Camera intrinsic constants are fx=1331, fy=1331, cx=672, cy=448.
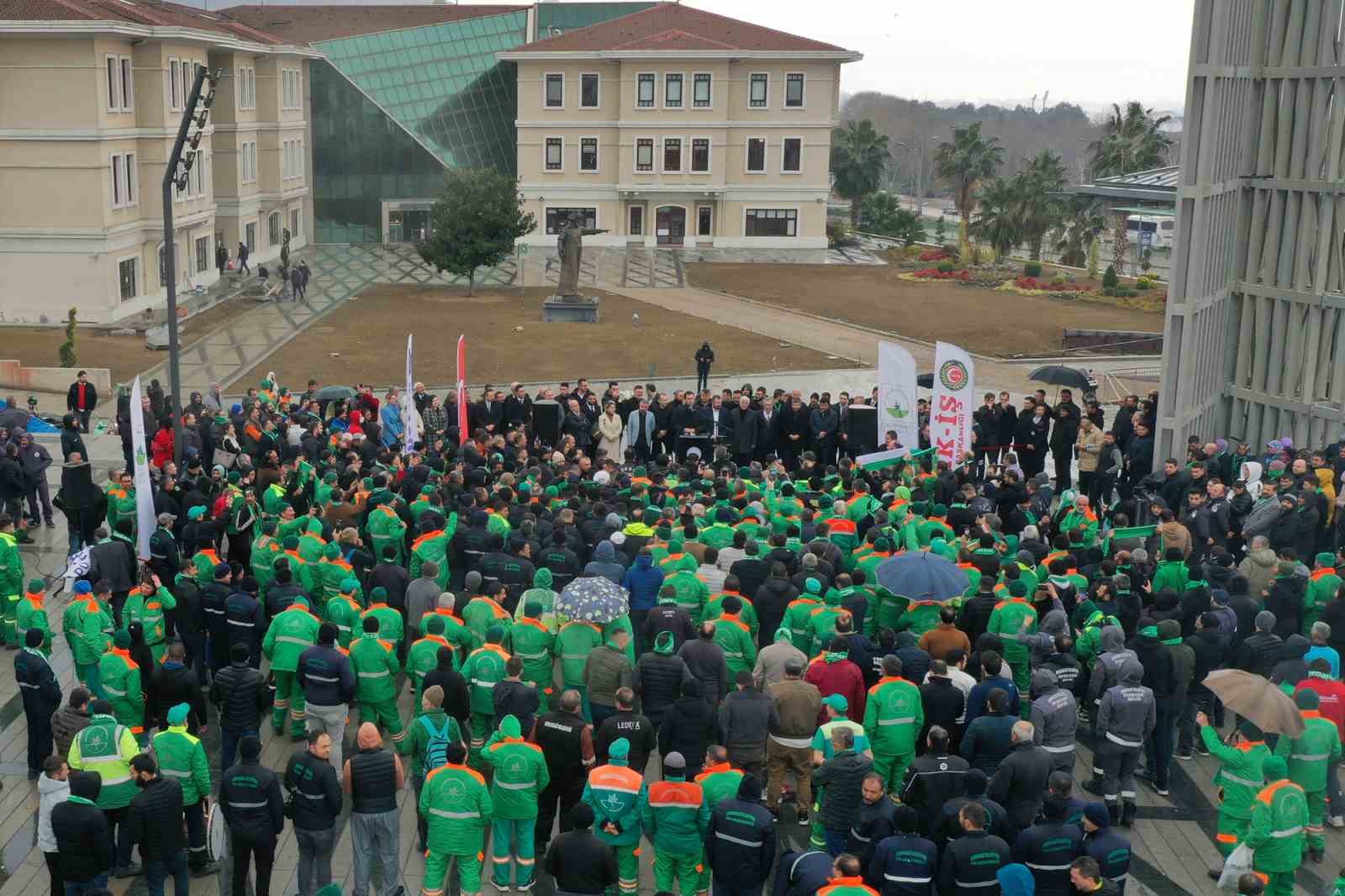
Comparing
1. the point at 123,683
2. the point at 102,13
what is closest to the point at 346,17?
the point at 102,13

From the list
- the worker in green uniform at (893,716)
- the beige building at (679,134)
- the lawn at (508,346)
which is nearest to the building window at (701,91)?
the beige building at (679,134)

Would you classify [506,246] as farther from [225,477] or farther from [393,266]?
[225,477]

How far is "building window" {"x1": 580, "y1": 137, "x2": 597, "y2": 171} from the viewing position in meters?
59.7

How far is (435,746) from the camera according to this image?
991cm

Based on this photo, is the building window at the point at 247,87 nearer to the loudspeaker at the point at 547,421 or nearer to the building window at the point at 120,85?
the building window at the point at 120,85

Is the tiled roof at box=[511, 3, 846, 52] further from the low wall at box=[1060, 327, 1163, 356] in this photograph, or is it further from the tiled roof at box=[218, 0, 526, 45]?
the low wall at box=[1060, 327, 1163, 356]

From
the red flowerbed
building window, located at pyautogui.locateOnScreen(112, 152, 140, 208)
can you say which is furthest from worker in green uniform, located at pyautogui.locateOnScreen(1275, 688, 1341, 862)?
the red flowerbed

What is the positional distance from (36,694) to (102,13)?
108 feet

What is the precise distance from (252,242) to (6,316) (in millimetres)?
14108

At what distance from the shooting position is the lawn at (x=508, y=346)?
3488 centimetres

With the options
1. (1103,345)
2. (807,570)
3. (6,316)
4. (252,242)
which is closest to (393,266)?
(252,242)

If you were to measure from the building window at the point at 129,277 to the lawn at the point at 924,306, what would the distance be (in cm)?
2033

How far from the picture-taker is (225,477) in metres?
18.5

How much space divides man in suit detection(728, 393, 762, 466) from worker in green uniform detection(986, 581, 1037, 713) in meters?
10.2
